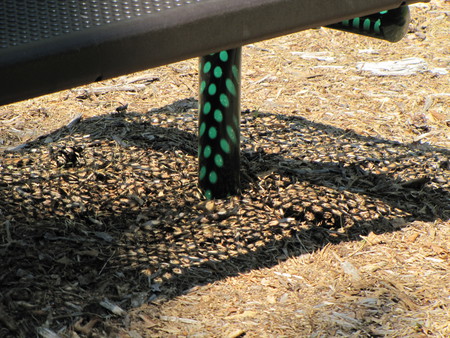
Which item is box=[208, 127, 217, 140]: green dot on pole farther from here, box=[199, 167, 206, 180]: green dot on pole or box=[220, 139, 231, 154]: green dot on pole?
box=[199, 167, 206, 180]: green dot on pole

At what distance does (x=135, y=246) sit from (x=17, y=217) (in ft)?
1.78

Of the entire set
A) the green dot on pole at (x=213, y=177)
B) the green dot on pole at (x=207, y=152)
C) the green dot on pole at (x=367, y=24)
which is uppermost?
the green dot on pole at (x=367, y=24)

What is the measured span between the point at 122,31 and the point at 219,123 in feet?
3.65

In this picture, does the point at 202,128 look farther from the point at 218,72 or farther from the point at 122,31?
the point at 122,31

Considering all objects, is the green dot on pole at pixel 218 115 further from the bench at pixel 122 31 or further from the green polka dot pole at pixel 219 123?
the bench at pixel 122 31

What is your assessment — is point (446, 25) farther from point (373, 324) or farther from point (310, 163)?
point (373, 324)

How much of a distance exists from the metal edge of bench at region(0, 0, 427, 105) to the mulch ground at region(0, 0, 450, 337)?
96 cm

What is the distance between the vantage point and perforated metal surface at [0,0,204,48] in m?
1.71

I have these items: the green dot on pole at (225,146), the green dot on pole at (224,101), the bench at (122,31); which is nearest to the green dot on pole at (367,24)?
the bench at (122,31)

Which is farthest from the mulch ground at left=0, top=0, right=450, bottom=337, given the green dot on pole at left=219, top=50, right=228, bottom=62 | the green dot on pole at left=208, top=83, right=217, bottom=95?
the green dot on pole at left=219, top=50, right=228, bottom=62

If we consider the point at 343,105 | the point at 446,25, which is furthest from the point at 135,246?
the point at 446,25

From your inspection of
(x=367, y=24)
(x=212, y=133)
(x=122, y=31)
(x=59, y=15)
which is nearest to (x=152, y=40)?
(x=122, y=31)

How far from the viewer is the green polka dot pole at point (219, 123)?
276cm

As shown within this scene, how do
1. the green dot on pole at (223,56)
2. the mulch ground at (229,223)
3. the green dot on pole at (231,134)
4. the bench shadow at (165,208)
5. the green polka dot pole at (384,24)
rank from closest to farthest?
1. the mulch ground at (229,223)
2. the bench shadow at (165,208)
3. the green polka dot pole at (384,24)
4. the green dot on pole at (223,56)
5. the green dot on pole at (231,134)
